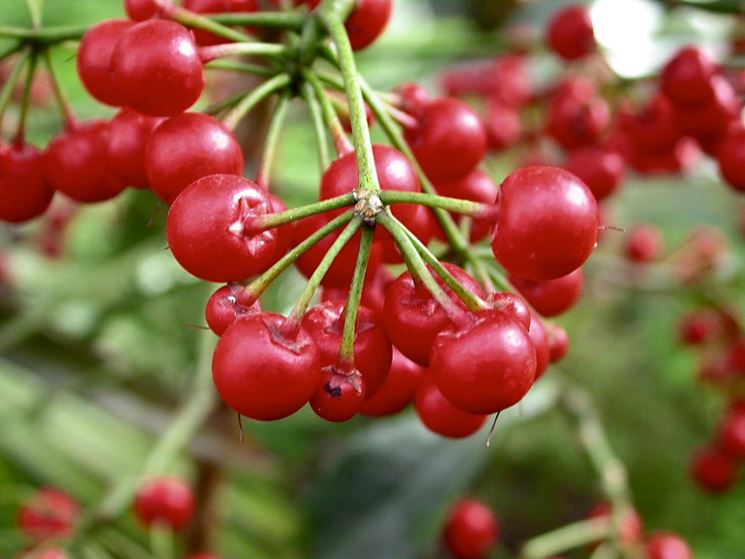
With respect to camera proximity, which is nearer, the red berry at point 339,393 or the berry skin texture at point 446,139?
the red berry at point 339,393

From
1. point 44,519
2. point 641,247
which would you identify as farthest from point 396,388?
point 641,247

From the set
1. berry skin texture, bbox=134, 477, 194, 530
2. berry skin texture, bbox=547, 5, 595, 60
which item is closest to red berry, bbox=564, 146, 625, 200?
berry skin texture, bbox=547, 5, 595, 60

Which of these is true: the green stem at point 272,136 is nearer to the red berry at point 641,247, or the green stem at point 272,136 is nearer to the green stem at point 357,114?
the green stem at point 357,114

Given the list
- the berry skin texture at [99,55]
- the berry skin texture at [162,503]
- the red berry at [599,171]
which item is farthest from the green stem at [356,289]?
the berry skin texture at [162,503]

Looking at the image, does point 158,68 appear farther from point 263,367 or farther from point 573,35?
point 573,35

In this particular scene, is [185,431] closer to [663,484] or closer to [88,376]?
[88,376]

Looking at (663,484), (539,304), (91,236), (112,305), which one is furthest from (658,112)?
(91,236)
